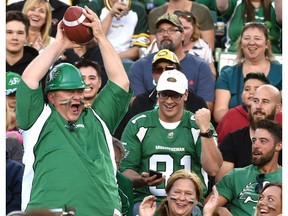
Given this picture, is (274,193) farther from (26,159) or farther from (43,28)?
(43,28)

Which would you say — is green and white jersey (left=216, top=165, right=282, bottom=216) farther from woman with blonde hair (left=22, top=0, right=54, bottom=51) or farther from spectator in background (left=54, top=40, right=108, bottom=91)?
woman with blonde hair (left=22, top=0, right=54, bottom=51)

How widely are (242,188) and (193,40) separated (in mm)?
3347

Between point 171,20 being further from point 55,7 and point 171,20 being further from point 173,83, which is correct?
point 55,7

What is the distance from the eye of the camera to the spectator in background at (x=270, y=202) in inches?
345

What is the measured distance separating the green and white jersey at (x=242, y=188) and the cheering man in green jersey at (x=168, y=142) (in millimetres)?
169

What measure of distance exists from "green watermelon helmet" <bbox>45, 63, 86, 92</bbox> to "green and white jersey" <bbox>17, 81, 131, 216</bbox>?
0.18 meters

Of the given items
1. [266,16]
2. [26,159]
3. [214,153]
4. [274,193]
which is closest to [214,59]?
[266,16]

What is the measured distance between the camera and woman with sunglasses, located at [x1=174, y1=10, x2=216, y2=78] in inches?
491

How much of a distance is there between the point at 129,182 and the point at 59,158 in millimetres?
1517

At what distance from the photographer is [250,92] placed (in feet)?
36.6

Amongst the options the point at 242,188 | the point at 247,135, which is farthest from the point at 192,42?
the point at 242,188

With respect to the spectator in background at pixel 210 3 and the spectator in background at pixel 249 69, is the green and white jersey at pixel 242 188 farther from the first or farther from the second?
the spectator in background at pixel 210 3

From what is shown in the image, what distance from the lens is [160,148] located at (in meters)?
9.84

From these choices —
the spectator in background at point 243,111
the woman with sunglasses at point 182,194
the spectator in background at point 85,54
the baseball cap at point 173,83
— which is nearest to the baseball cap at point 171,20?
the spectator in background at point 85,54
